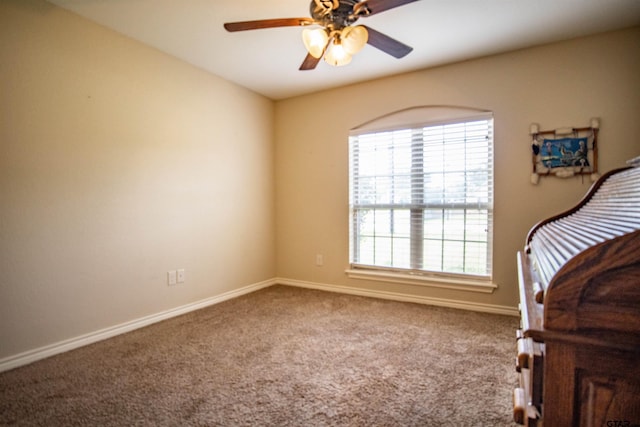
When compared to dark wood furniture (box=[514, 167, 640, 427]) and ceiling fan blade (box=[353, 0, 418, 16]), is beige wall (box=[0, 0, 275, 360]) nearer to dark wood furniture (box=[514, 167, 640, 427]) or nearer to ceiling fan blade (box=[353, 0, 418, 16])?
ceiling fan blade (box=[353, 0, 418, 16])

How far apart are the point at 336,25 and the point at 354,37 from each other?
0.17m

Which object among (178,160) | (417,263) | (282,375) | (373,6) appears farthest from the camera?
(417,263)

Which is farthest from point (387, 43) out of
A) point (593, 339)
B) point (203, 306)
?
point (203, 306)

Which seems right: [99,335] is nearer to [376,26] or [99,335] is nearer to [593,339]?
[593,339]

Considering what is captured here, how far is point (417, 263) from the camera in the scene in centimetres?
314

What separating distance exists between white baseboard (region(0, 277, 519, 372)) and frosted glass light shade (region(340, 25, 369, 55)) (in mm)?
2364

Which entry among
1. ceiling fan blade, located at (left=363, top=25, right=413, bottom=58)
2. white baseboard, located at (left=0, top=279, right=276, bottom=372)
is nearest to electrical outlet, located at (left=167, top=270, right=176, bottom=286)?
white baseboard, located at (left=0, top=279, right=276, bottom=372)

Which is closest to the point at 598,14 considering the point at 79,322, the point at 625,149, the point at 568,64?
the point at 568,64

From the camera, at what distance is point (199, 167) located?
3.00 m

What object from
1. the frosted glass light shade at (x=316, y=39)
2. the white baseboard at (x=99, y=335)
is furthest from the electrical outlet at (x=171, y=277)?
the frosted glass light shade at (x=316, y=39)

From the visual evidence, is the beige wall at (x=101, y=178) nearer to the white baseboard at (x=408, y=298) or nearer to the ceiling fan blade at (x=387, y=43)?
the white baseboard at (x=408, y=298)

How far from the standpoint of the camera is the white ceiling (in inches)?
80.9

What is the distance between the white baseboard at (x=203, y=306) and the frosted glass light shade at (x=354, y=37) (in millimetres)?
2364

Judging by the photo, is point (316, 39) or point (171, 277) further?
point (171, 277)
